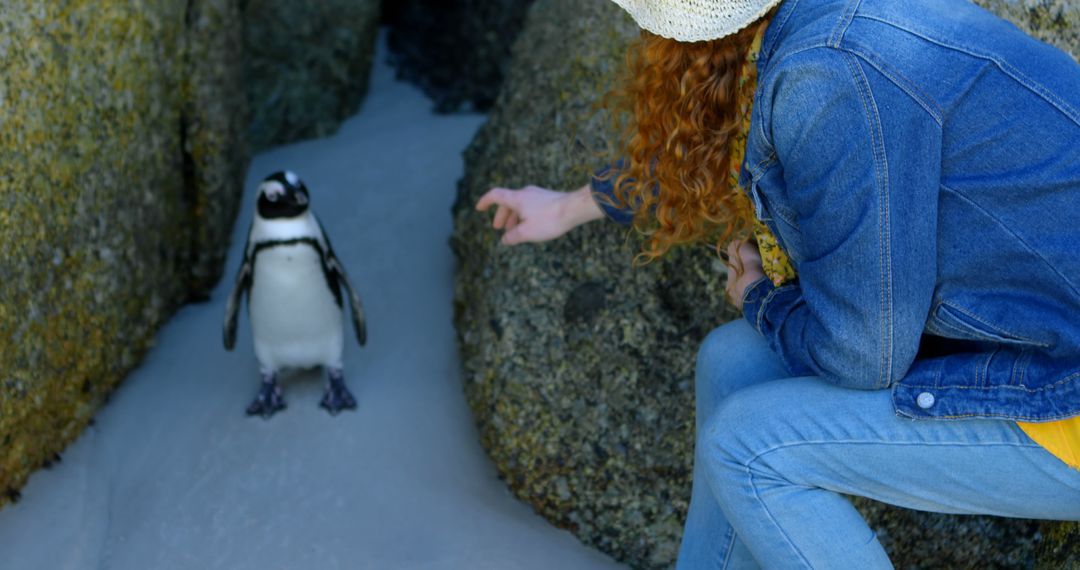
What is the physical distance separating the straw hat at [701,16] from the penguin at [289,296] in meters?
1.13

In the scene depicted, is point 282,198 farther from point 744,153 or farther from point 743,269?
point 744,153

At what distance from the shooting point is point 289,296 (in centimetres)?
208

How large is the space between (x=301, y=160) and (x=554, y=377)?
52.2 inches

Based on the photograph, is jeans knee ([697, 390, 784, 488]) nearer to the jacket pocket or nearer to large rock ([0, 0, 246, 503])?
the jacket pocket

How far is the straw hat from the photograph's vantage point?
3.29 ft

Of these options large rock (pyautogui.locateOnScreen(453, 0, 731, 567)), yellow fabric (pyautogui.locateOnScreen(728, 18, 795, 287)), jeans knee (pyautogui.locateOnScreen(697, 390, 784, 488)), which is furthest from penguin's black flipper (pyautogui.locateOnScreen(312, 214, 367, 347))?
jeans knee (pyautogui.locateOnScreen(697, 390, 784, 488))

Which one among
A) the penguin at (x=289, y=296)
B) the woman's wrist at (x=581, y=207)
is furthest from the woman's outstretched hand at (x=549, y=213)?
the penguin at (x=289, y=296)

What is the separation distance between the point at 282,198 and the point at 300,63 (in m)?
1.14

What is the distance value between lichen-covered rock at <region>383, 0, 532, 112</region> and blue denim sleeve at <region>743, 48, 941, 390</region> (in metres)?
2.24

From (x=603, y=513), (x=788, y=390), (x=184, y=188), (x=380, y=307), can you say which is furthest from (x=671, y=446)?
(x=184, y=188)

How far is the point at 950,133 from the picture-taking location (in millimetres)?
982

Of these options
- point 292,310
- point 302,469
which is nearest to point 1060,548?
point 302,469

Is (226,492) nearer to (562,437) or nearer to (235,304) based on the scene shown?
(235,304)

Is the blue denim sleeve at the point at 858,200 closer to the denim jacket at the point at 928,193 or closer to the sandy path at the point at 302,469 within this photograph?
the denim jacket at the point at 928,193
